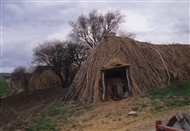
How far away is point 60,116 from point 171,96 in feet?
20.8

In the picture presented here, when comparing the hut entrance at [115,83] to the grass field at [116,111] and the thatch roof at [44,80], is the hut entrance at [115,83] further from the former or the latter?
the thatch roof at [44,80]

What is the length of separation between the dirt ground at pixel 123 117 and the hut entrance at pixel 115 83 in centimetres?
139

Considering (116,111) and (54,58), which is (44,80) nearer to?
(54,58)

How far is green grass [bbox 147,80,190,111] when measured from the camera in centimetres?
1283

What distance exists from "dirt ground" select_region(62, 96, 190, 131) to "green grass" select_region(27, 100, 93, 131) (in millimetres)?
527

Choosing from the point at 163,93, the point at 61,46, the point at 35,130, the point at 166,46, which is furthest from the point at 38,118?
the point at 61,46

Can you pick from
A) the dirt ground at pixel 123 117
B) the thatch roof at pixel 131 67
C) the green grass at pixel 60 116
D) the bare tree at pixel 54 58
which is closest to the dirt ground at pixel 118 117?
the dirt ground at pixel 123 117

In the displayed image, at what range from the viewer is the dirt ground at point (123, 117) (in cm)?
1033

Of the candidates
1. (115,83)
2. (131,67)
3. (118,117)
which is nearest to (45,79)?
(131,67)

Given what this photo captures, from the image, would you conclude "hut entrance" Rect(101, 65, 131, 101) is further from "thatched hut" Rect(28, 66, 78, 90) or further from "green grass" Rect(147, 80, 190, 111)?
"thatched hut" Rect(28, 66, 78, 90)

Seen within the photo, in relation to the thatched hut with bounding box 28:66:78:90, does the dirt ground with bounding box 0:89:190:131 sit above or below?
below

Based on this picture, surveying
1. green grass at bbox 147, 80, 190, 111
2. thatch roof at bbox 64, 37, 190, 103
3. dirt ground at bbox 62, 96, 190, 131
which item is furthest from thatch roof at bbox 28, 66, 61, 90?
dirt ground at bbox 62, 96, 190, 131

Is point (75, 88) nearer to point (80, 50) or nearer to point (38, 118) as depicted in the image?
point (38, 118)

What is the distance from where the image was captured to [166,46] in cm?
2222
